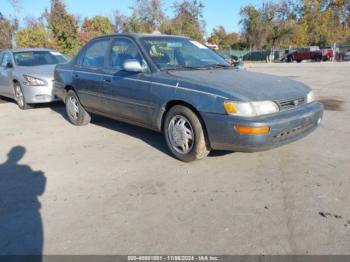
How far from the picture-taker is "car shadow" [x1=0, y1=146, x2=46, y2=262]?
2844 mm

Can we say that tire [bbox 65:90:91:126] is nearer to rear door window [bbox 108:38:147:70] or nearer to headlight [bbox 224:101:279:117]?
rear door window [bbox 108:38:147:70]

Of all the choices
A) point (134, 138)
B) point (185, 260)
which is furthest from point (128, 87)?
point (185, 260)

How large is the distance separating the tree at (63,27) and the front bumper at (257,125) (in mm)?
19951

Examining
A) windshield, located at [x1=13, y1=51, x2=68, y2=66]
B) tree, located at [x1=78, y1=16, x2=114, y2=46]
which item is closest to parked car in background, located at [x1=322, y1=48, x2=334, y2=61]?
tree, located at [x1=78, y1=16, x2=114, y2=46]

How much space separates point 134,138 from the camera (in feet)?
19.1

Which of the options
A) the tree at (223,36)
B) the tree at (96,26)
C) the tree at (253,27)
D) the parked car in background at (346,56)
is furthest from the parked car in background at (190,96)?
the tree at (223,36)

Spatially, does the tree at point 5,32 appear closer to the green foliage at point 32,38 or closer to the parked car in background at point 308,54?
the green foliage at point 32,38

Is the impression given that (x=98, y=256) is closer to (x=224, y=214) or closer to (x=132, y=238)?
(x=132, y=238)

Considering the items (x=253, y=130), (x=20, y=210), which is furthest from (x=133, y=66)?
(x=20, y=210)

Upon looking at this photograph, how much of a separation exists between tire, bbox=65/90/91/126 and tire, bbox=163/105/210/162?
2.52m

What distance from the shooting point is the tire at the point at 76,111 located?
661 cm

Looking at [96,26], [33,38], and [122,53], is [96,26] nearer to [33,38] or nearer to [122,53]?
[33,38]

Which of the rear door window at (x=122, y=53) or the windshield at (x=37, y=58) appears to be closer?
the rear door window at (x=122, y=53)

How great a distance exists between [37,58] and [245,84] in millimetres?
6975
